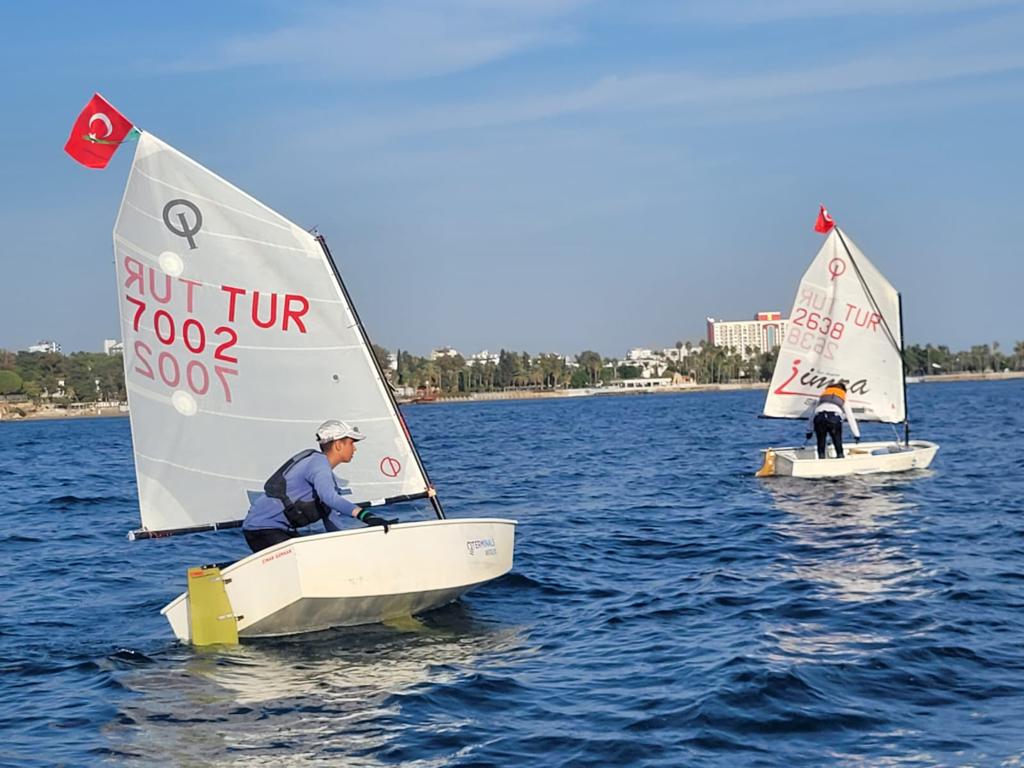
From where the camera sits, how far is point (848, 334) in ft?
88.4

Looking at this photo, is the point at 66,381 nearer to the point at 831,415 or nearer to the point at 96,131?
the point at 831,415

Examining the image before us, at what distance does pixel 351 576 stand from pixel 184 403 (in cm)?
297

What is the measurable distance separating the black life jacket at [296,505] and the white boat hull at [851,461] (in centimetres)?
1418

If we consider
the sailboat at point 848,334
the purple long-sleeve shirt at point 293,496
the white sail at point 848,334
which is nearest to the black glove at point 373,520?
the purple long-sleeve shirt at point 293,496

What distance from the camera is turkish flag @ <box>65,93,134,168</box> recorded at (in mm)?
11938

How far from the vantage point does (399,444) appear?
1286 cm

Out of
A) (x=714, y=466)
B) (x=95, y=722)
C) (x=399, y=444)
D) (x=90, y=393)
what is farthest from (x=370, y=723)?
(x=90, y=393)

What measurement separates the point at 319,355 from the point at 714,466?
19848 millimetres

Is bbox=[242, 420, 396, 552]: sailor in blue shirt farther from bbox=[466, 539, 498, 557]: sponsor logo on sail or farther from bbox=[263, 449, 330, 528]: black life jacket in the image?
bbox=[466, 539, 498, 557]: sponsor logo on sail

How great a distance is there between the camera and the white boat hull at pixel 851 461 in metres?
23.7

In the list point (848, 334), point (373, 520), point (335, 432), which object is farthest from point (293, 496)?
point (848, 334)

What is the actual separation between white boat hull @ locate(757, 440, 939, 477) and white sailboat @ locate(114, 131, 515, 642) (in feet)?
42.0

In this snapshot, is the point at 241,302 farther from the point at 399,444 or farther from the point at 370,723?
the point at 370,723

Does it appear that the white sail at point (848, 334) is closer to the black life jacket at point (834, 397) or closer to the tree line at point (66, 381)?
the black life jacket at point (834, 397)
